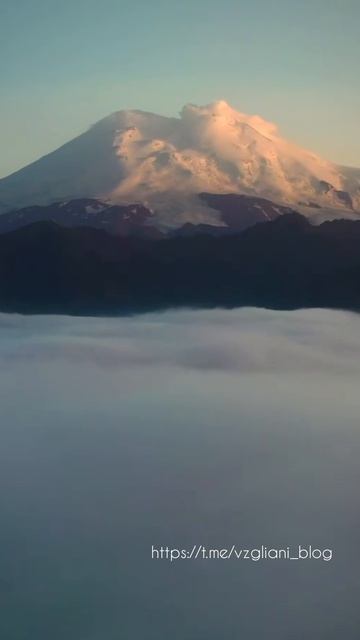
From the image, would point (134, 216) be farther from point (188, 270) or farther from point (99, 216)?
point (188, 270)

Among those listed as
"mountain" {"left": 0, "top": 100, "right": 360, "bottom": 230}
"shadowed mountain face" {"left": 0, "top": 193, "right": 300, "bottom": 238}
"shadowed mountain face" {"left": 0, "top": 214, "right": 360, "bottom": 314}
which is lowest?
"shadowed mountain face" {"left": 0, "top": 214, "right": 360, "bottom": 314}

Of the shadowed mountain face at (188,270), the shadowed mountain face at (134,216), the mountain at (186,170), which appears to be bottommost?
the shadowed mountain face at (188,270)

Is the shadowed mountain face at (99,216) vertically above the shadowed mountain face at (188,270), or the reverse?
the shadowed mountain face at (99,216)

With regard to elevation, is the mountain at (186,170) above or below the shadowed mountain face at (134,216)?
above

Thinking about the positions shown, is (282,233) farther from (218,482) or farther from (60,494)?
(60,494)

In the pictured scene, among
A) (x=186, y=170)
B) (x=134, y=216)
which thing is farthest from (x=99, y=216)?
(x=186, y=170)
